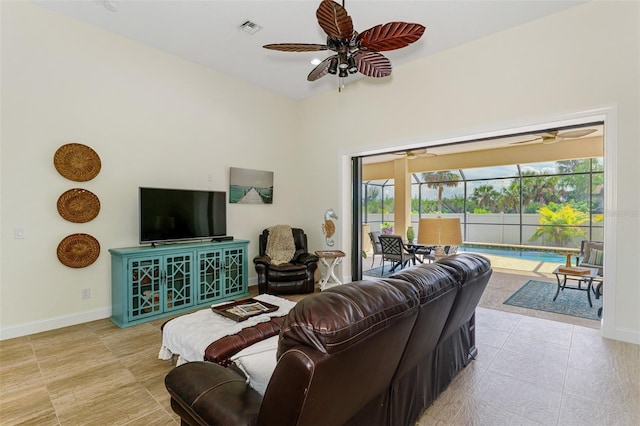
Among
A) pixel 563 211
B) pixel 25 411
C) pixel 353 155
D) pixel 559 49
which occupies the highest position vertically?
pixel 559 49

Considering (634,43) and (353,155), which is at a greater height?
(634,43)

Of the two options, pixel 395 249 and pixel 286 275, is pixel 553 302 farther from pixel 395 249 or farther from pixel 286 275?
pixel 286 275

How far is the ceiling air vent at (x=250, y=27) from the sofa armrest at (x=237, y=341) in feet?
11.2

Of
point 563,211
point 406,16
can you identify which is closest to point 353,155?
point 406,16

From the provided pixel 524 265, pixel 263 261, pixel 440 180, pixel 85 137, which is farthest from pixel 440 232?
pixel 440 180

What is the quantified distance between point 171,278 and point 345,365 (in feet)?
11.5

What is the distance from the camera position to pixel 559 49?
3.46m

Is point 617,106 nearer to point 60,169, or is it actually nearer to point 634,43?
point 634,43

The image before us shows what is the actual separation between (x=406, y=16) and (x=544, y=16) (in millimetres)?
1592

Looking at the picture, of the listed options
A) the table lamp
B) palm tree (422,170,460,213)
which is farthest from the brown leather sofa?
palm tree (422,170,460,213)

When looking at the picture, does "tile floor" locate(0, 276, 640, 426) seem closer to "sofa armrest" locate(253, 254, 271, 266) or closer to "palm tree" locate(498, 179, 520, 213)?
"sofa armrest" locate(253, 254, 271, 266)

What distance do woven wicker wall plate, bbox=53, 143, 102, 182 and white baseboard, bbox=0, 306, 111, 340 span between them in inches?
63.8

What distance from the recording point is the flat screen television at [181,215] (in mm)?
3918

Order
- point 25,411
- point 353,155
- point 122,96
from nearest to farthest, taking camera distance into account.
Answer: point 25,411 < point 122,96 < point 353,155
